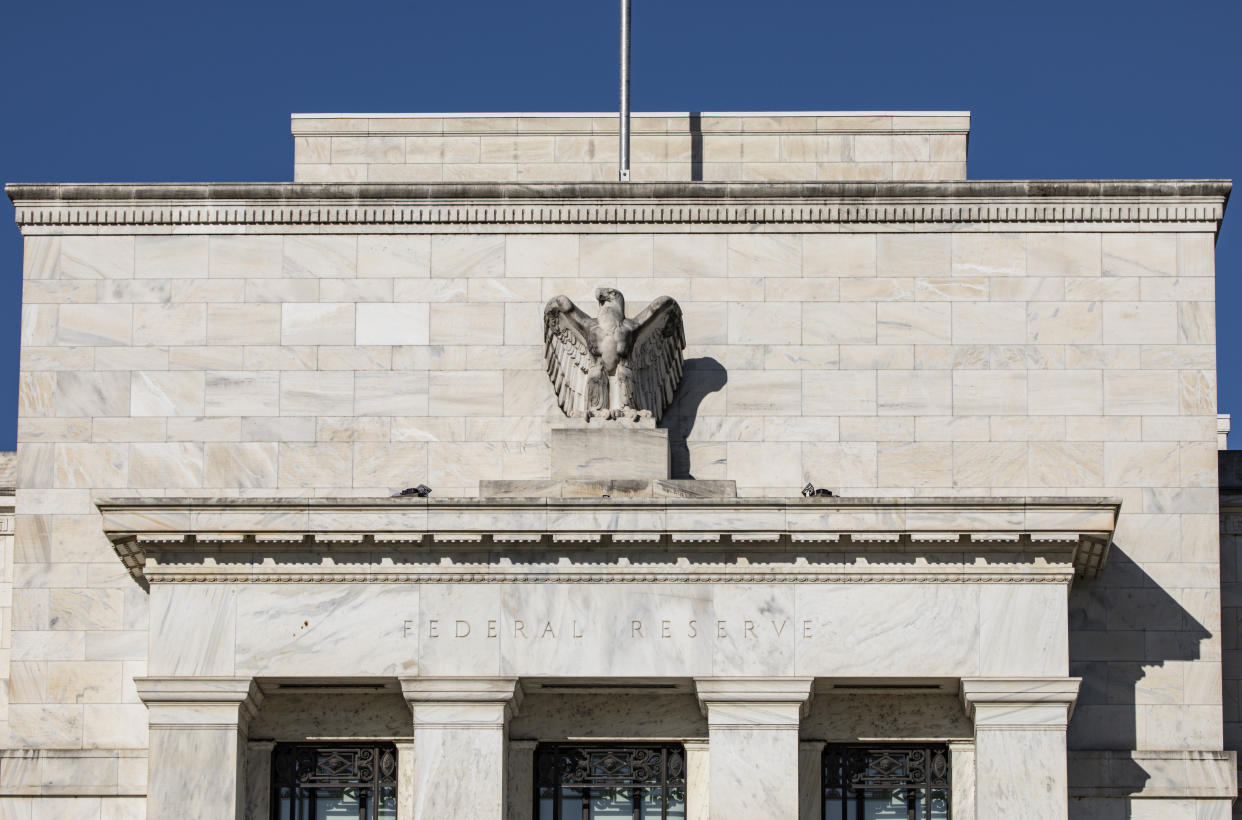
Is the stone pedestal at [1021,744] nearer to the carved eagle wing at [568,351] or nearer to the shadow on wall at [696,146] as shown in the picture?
the carved eagle wing at [568,351]

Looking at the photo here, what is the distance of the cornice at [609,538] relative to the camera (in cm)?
3950

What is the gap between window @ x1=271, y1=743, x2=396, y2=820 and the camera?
41.0 meters

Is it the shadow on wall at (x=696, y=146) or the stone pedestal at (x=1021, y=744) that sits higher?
Answer: the shadow on wall at (x=696, y=146)

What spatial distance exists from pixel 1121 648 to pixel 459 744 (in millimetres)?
10121

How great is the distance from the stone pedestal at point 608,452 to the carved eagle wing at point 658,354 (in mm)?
710

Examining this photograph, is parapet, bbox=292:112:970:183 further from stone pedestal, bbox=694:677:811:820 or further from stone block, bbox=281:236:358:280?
stone pedestal, bbox=694:677:811:820

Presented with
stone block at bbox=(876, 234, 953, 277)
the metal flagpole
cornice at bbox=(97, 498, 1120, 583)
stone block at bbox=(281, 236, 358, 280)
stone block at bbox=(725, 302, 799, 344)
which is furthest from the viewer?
the metal flagpole

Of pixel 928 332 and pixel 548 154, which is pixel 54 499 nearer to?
pixel 548 154

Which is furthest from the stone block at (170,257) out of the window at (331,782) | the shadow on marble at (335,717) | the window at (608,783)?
the window at (608,783)

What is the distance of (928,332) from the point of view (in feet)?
145

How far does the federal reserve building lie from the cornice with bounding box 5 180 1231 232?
64 millimetres

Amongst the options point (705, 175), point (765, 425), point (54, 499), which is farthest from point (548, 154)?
point (54, 499)

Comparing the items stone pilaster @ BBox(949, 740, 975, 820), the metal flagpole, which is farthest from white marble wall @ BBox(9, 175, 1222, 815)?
stone pilaster @ BBox(949, 740, 975, 820)

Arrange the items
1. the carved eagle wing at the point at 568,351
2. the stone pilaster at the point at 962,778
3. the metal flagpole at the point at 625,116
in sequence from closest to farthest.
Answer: the stone pilaster at the point at 962,778 < the carved eagle wing at the point at 568,351 < the metal flagpole at the point at 625,116
